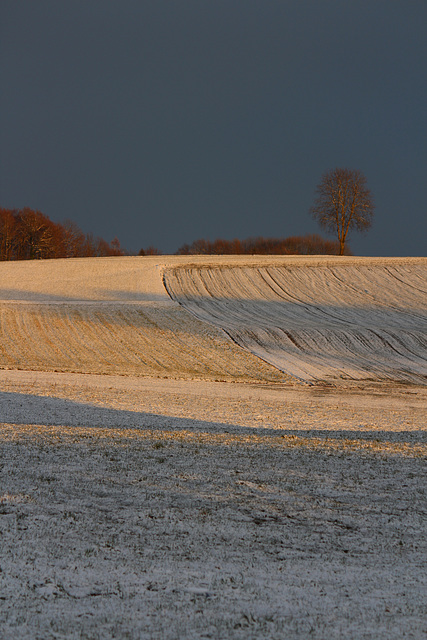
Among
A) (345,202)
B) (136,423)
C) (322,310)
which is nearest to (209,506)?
(136,423)

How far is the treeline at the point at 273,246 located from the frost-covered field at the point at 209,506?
89.4m

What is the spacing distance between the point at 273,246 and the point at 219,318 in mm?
81464

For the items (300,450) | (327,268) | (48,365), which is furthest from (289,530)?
(327,268)

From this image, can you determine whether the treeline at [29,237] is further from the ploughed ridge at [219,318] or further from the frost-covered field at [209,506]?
the frost-covered field at [209,506]

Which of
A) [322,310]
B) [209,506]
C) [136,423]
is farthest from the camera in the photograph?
[322,310]

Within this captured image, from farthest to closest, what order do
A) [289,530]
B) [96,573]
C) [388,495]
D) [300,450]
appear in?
[300,450] < [388,495] < [289,530] < [96,573]

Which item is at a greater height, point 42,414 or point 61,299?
point 61,299

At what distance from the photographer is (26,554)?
598 cm

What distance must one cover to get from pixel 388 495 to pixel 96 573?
14.8ft

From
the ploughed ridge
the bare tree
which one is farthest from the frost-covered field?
the bare tree

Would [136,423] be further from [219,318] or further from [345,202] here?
[345,202]

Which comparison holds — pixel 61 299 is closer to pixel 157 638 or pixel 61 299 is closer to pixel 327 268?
pixel 327 268

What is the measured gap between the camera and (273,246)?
120 metres

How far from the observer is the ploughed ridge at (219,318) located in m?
29.4
